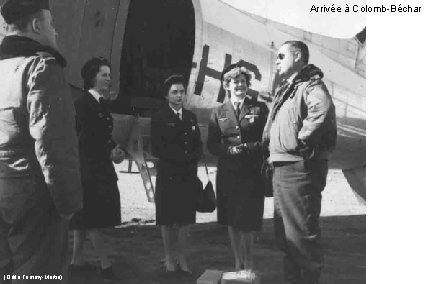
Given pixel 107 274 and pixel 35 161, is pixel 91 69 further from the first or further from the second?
pixel 107 274

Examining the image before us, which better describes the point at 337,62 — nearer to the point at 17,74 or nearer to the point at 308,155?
the point at 308,155

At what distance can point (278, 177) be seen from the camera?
11.5 feet

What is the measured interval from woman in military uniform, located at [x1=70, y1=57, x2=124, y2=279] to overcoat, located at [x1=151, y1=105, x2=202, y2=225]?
289mm

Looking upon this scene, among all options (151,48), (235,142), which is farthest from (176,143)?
(151,48)

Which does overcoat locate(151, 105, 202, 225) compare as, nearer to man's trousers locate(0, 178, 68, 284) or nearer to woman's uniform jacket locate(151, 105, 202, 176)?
woman's uniform jacket locate(151, 105, 202, 176)

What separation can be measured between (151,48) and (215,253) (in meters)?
1.51

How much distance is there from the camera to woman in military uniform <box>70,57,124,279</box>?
356cm

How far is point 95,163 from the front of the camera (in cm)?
361

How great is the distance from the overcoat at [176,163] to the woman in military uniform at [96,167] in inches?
11.4

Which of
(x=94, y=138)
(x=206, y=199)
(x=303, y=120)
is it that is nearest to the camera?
(x=303, y=120)

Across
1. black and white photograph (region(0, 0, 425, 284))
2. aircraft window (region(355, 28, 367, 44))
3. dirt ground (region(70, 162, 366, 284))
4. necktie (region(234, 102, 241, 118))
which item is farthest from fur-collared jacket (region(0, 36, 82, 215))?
aircraft window (region(355, 28, 367, 44))

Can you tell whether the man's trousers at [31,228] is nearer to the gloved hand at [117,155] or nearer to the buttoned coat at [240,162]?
the gloved hand at [117,155]

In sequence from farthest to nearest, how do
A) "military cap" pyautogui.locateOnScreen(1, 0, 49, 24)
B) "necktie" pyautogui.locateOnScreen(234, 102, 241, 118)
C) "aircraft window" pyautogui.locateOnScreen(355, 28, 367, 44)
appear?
"aircraft window" pyautogui.locateOnScreen(355, 28, 367, 44) → "necktie" pyautogui.locateOnScreen(234, 102, 241, 118) → "military cap" pyautogui.locateOnScreen(1, 0, 49, 24)
